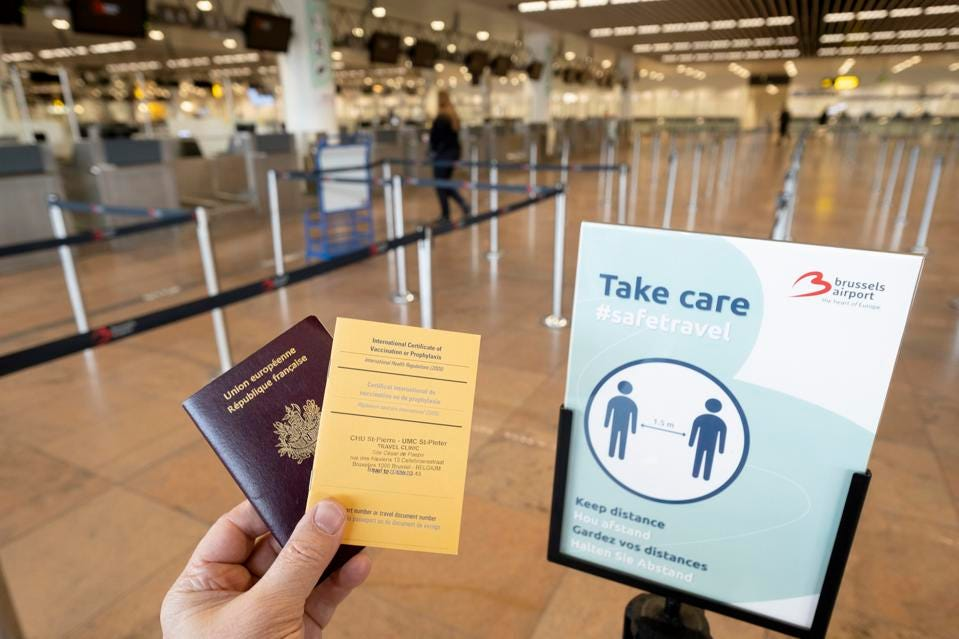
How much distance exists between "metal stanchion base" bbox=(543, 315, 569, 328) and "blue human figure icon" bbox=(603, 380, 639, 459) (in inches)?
144

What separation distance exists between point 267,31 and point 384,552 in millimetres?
10404

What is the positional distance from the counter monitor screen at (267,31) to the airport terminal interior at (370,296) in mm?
39

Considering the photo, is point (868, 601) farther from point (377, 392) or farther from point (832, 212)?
point (832, 212)

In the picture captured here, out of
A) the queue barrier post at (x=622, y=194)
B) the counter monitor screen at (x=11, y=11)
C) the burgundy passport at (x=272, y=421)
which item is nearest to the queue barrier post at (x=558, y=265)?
the queue barrier post at (x=622, y=194)

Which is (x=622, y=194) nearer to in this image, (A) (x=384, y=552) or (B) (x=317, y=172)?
(B) (x=317, y=172)

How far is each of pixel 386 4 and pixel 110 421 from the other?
578 inches

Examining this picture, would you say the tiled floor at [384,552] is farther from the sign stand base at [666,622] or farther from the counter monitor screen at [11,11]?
the counter monitor screen at [11,11]

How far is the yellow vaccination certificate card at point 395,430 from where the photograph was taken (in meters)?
0.85

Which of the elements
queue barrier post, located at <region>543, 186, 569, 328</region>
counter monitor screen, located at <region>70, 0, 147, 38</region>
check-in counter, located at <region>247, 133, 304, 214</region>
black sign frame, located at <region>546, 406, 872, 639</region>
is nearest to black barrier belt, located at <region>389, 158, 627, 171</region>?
queue barrier post, located at <region>543, 186, 569, 328</region>

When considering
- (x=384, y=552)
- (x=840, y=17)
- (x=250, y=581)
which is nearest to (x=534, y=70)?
(x=840, y=17)

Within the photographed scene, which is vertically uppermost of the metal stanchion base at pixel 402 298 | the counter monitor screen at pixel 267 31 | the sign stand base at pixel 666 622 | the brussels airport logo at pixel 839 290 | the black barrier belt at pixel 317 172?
the counter monitor screen at pixel 267 31

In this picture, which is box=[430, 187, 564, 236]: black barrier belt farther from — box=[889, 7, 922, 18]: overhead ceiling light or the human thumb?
box=[889, 7, 922, 18]: overhead ceiling light

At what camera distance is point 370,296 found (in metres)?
5.45

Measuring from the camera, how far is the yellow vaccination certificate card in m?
0.85
